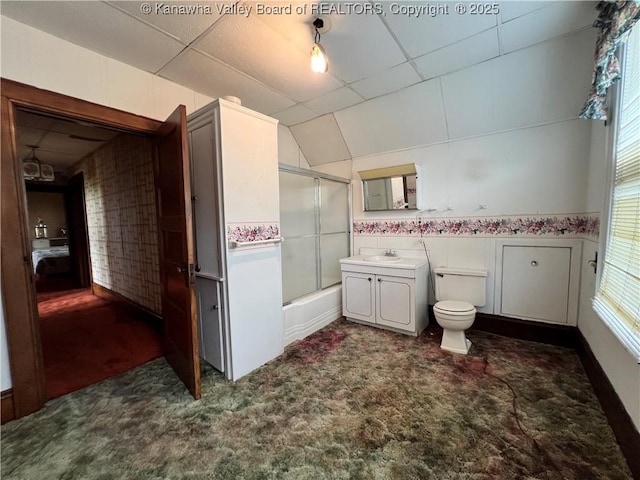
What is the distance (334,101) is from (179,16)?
156cm

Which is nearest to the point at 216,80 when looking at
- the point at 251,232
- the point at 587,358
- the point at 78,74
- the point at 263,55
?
the point at 263,55

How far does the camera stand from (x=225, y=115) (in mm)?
1887

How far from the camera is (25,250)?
1658 millimetres

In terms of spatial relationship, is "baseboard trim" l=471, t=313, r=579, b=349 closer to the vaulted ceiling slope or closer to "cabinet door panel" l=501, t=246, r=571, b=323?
"cabinet door panel" l=501, t=246, r=571, b=323

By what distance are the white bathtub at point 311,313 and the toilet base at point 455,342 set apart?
1233 mm

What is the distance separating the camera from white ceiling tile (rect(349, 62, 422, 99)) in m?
2.25

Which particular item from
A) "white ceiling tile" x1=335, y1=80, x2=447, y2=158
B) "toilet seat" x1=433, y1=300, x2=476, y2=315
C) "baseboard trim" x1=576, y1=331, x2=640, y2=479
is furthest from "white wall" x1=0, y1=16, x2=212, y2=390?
"baseboard trim" x1=576, y1=331, x2=640, y2=479

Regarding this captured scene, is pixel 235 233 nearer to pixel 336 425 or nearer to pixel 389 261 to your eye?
pixel 336 425

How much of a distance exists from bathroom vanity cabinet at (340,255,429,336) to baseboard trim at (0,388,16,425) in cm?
268

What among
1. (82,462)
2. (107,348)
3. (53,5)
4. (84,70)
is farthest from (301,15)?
(107,348)

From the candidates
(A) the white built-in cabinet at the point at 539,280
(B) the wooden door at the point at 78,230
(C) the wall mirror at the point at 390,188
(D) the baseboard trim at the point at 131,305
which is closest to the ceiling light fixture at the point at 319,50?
(C) the wall mirror at the point at 390,188

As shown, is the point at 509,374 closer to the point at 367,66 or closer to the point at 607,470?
the point at 607,470

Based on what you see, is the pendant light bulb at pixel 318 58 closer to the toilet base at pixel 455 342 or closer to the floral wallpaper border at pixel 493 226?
the floral wallpaper border at pixel 493 226

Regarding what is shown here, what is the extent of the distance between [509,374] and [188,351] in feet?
7.79
